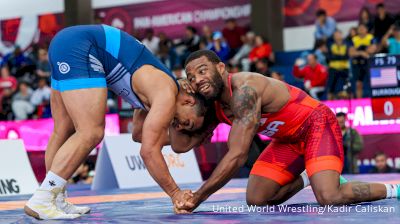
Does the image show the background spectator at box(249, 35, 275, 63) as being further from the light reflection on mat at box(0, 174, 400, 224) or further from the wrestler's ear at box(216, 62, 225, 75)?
the wrestler's ear at box(216, 62, 225, 75)

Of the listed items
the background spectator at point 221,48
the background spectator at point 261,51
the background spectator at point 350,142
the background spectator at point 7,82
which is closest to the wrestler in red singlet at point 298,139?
the background spectator at point 350,142

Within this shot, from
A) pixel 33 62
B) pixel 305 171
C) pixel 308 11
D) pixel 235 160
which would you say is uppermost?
pixel 235 160

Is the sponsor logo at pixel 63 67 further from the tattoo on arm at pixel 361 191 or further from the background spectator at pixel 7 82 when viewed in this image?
the background spectator at pixel 7 82

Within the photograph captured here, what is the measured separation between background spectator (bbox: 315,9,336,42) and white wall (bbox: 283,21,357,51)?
1.45 meters

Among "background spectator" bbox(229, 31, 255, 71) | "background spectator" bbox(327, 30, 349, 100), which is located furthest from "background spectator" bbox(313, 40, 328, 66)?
"background spectator" bbox(229, 31, 255, 71)

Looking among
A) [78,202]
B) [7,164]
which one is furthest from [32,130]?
[78,202]

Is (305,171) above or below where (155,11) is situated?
above

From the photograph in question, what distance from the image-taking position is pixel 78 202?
7012 millimetres

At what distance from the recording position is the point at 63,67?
5.02 meters

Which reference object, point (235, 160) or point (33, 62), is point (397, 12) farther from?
point (235, 160)

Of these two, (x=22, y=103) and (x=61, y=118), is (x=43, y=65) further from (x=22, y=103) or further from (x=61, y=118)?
(x=61, y=118)

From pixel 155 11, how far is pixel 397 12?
6183 millimetres

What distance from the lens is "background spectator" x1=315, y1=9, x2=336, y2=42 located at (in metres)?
14.9

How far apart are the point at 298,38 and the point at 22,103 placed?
18.9 ft
